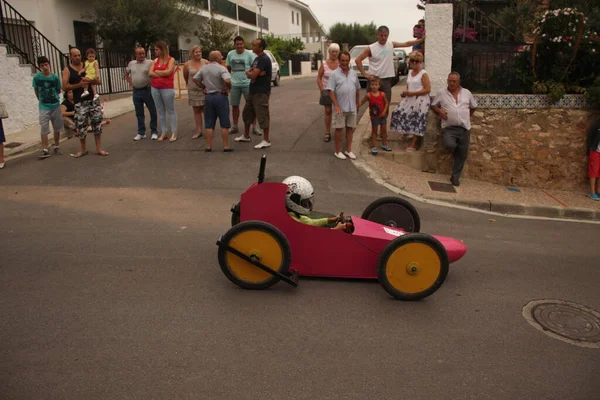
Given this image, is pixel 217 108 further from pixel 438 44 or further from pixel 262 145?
pixel 438 44

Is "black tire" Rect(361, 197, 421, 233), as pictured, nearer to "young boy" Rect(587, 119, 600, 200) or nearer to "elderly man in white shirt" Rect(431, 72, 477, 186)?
"elderly man in white shirt" Rect(431, 72, 477, 186)

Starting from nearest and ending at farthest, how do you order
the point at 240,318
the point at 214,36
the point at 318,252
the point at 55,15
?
the point at 240,318 → the point at 318,252 → the point at 55,15 → the point at 214,36

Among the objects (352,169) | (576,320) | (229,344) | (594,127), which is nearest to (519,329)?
(576,320)

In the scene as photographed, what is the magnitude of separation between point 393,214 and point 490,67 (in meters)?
5.98

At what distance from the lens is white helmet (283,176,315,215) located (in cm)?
493

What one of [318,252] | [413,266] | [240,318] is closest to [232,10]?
[318,252]

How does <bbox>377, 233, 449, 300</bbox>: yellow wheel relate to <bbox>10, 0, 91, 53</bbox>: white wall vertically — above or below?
below

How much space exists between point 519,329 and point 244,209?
254cm

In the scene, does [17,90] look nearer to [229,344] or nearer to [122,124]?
[122,124]

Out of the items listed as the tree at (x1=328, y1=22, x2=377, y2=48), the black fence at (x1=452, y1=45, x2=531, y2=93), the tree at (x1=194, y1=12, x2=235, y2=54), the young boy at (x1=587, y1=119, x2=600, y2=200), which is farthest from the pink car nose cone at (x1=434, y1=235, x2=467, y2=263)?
the tree at (x1=328, y1=22, x2=377, y2=48)

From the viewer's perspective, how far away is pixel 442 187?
30.0ft

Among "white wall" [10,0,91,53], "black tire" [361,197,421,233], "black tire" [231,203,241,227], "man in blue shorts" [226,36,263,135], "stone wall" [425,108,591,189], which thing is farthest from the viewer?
"white wall" [10,0,91,53]

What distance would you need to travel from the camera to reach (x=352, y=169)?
9.48 m

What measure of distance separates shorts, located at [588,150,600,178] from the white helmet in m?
6.55
